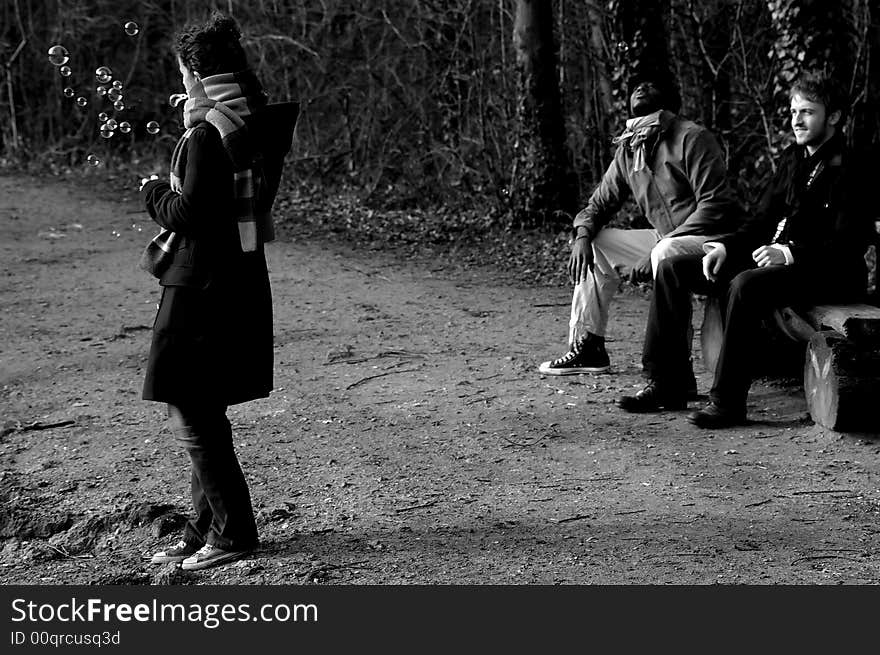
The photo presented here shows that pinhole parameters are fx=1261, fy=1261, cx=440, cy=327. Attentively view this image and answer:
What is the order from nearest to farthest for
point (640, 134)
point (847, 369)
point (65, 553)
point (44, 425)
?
point (65, 553), point (847, 369), point (44, 425), point (640, 134)

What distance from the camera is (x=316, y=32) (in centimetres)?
1697

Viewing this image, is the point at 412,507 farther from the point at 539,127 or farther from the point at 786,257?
the point at 539,127

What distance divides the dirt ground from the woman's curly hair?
181 cm

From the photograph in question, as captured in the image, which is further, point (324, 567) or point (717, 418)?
point (717, 418)

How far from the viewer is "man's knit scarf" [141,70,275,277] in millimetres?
4348

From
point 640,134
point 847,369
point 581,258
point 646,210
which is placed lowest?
point 847,369

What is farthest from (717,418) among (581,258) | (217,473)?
(217,473)

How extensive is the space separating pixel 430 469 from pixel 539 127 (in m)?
8.26

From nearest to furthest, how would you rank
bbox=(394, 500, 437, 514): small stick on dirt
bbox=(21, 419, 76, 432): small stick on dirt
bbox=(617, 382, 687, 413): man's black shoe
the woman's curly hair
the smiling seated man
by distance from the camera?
the woman's curly hair
bbox=(394, 500, 437, 514): small stick on dirt
the smiling seated man
bbox=(617, 382, 687, 413): man's black shoe
bbox=(21, 419, 76, 432): small stick on dirt

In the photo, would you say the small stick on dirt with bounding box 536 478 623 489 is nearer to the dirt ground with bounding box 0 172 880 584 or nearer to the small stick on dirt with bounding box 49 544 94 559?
the dirt ground with bounding box 0 172 880 584

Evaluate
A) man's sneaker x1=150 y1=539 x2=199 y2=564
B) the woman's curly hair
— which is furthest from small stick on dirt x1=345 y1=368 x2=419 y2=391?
the woman's curly hair

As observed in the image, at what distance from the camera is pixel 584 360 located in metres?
7.65

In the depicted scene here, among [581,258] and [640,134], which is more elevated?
[640,134]

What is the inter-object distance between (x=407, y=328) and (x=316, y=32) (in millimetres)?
8724
